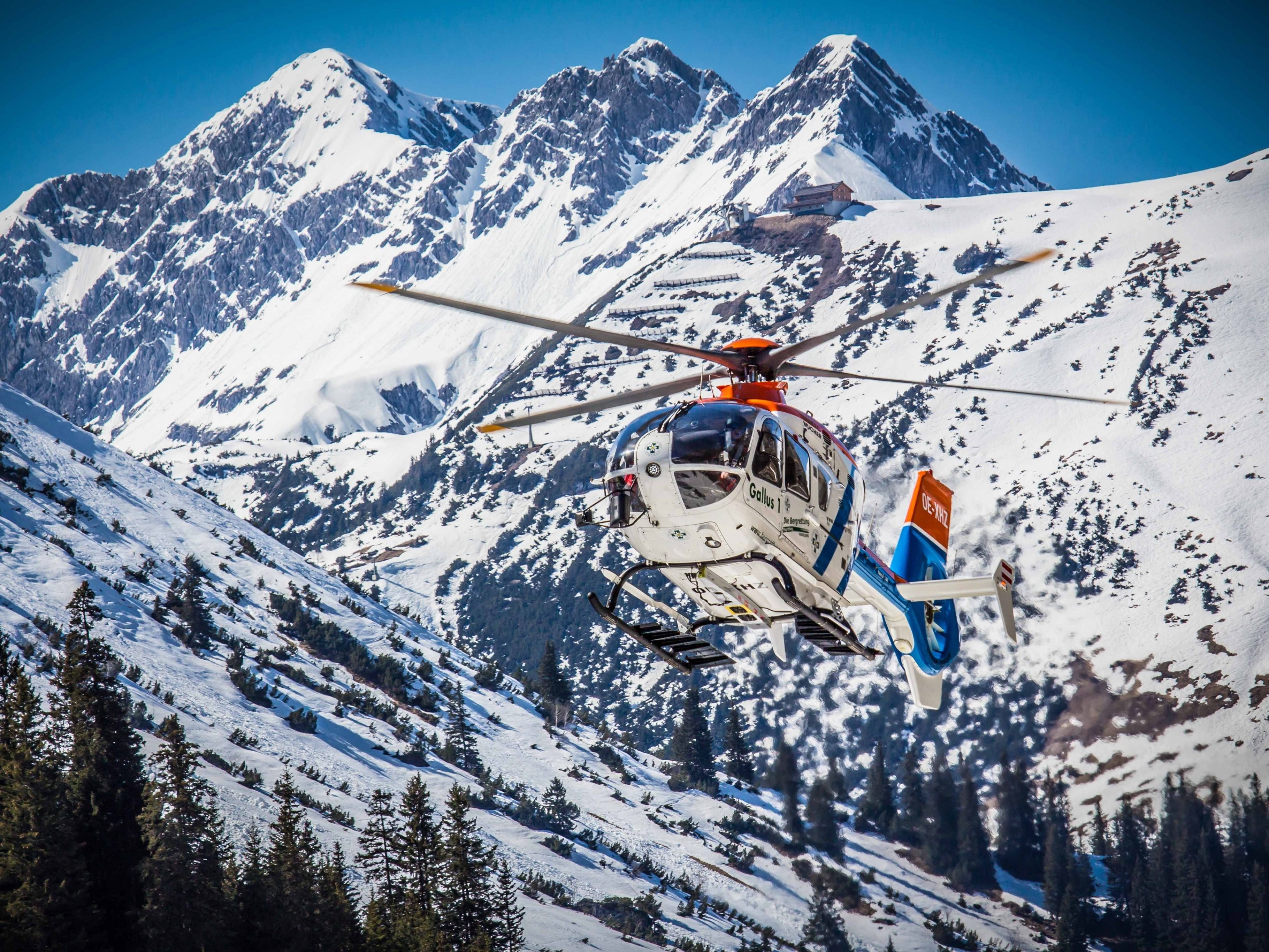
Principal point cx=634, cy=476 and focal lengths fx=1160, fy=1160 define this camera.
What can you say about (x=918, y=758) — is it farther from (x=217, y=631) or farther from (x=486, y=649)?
(x=217, y=631)

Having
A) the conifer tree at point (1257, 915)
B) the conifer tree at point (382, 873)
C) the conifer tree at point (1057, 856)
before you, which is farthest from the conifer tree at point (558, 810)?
the conifer tree at point (1257, 915)

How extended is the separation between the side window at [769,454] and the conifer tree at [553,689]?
49.5 metres

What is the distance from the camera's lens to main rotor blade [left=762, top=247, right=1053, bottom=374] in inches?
601

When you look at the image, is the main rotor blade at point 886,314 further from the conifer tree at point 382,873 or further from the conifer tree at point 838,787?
the conifer tree at point 838,787

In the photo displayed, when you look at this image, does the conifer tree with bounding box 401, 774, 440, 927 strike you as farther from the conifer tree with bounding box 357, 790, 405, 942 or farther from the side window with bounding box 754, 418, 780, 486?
the side window with bounding box 754, 418, 780, 486

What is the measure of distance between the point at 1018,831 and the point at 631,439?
79.1 m

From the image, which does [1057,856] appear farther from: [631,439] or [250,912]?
[631,439]

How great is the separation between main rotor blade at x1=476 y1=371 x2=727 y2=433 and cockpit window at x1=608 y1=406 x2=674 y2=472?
0.30 metres

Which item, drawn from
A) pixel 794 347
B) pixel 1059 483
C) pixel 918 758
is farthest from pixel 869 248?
pixel 794 347

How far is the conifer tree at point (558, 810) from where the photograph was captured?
4775cm

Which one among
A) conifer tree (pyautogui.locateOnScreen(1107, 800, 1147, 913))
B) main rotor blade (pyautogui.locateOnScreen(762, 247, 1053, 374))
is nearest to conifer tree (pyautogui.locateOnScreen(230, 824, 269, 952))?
main rotor blade (pyautogui.locateOnScreen(762, 247, 1053, 374))

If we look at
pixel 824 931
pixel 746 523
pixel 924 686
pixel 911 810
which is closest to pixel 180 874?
pixel 746 523

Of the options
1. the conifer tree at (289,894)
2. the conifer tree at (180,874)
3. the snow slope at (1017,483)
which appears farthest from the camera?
the snow slope at (1017,483)

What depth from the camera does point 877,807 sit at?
3152 inches
